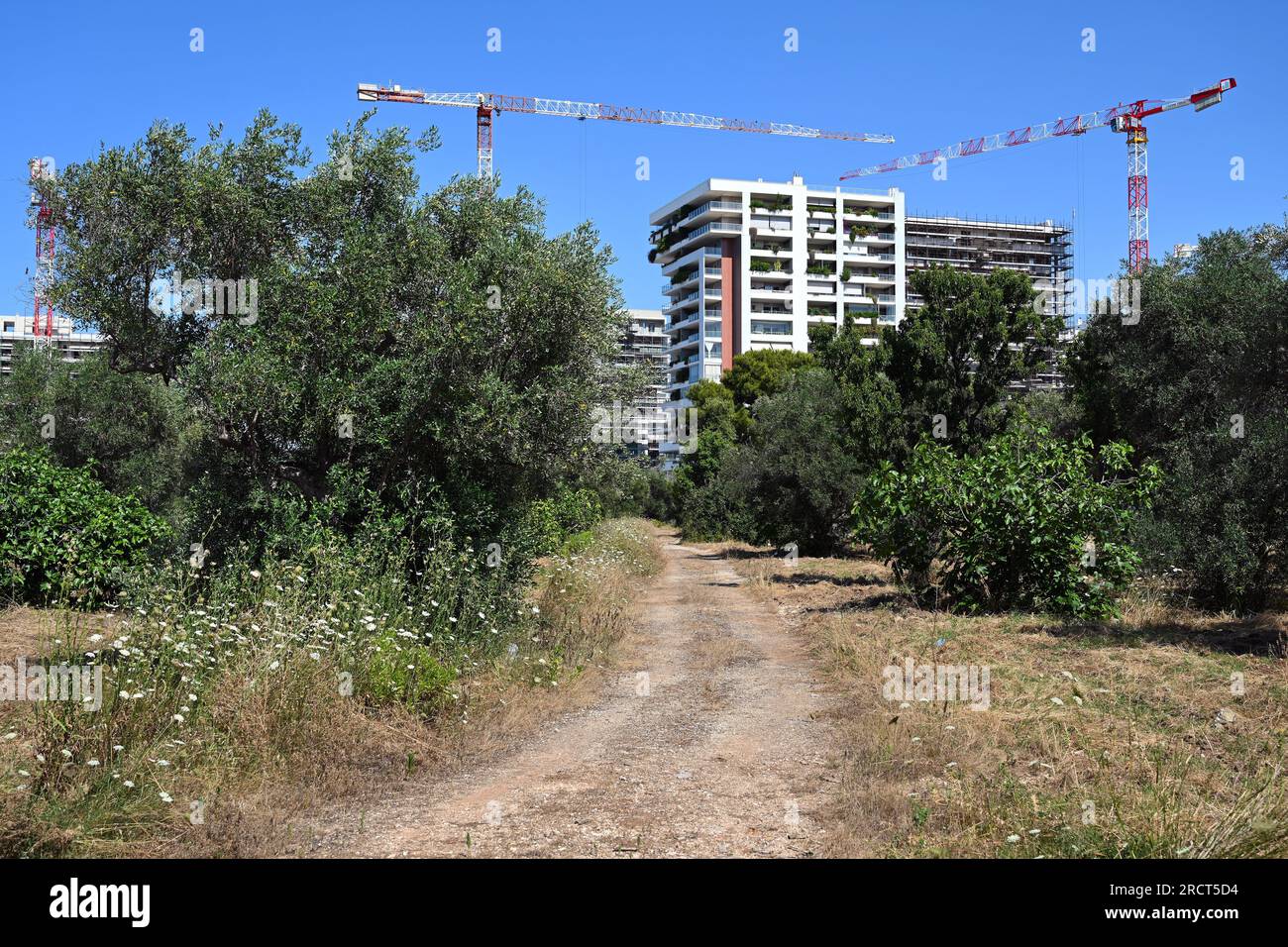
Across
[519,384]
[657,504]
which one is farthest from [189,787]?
[657,504]

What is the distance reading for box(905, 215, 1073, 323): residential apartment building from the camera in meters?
120

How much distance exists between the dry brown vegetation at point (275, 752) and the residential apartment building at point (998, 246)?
383ft

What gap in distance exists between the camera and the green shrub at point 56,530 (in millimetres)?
Answer: 11766

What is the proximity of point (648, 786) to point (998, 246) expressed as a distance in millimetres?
130120

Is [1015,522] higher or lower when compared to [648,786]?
higher

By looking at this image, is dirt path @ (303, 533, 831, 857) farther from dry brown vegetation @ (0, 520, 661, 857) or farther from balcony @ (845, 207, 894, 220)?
balcony @ (845, 207, 894, 220)

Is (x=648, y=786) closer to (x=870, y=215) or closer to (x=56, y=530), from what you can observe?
(x=56, y=530)

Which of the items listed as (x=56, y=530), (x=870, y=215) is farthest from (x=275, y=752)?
(x=870, y=215)

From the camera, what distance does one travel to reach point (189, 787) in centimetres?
597

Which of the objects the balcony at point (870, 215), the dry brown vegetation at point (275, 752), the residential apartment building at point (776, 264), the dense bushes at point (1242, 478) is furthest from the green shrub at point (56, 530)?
the balcony at point (870, 215)

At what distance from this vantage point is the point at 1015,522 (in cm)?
1499

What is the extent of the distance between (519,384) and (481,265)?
1.44 m

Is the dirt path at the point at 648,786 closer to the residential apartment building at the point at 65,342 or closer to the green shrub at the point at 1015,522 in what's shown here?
the green shrub at the point at 1015,522
